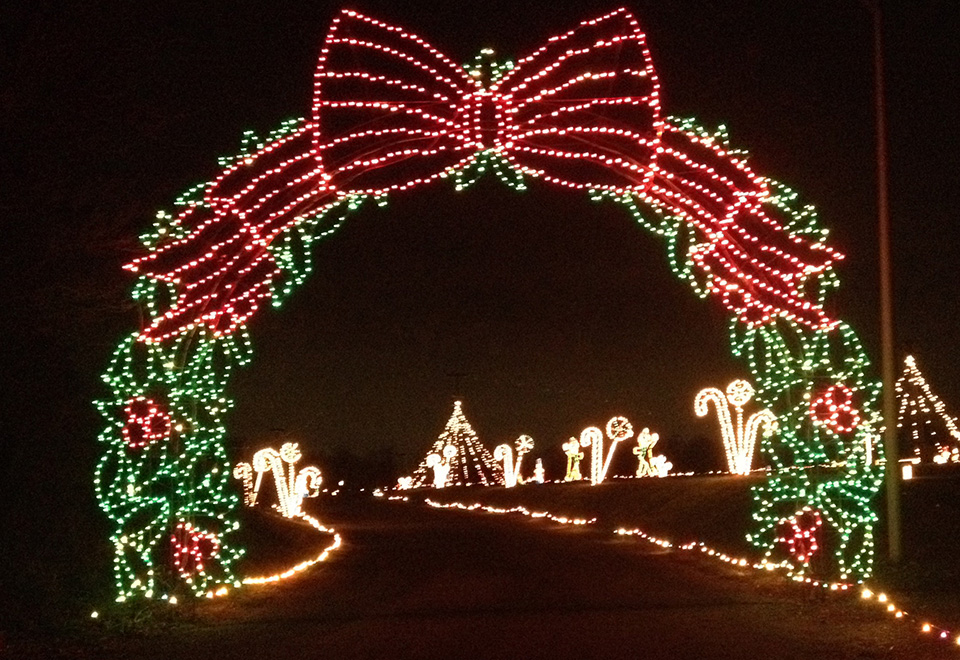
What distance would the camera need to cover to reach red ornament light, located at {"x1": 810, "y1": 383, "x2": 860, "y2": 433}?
1481 cm

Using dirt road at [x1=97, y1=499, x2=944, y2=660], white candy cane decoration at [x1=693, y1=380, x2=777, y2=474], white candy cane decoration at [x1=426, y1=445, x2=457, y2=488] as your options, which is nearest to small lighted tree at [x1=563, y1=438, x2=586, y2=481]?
white candy cane decoration at [x1=693, y1=380, x2=777, y2=474]

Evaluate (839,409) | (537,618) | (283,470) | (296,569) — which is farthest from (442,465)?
(537,618)

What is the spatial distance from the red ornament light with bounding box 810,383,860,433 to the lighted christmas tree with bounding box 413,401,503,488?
73.4 m

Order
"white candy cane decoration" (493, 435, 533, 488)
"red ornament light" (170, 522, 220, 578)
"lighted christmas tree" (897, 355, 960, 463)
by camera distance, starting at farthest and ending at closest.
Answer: "white candy cane decoration" (493, 435, 533, 488) → "lighted christmas tree" (897, 355, 960, 463) → "red ornament light" (170, 522, 220, 578)

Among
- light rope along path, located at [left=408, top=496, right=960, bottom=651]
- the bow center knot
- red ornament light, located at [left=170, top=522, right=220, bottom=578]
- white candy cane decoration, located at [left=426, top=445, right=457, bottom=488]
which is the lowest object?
light rope along path, located at [left=408, top=496, right=960, bottom=651]

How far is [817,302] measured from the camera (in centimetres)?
1484

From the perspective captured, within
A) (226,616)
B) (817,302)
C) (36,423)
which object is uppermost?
(817,302)

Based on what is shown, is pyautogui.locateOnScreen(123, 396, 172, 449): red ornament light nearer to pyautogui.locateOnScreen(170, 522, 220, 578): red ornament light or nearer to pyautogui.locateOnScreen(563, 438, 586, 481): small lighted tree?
pyautogui.locateOnScreen(170, 522, 220, 578): red ornament light

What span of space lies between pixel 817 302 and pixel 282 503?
125ft

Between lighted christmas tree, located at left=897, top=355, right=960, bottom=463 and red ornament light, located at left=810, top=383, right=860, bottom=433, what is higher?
lighted christmas tree, located at left=897, top=355, right=960, bottom=463

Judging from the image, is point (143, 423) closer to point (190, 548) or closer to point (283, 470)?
point (190, 548)

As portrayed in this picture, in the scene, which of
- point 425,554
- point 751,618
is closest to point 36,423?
point 751,618

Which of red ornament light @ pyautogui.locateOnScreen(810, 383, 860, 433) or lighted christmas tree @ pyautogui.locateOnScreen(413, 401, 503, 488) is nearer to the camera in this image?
red ornament light @ pyautogui.locateOnScreen(810, 383, 860, 433)

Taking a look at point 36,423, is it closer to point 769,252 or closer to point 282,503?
point 769,252
